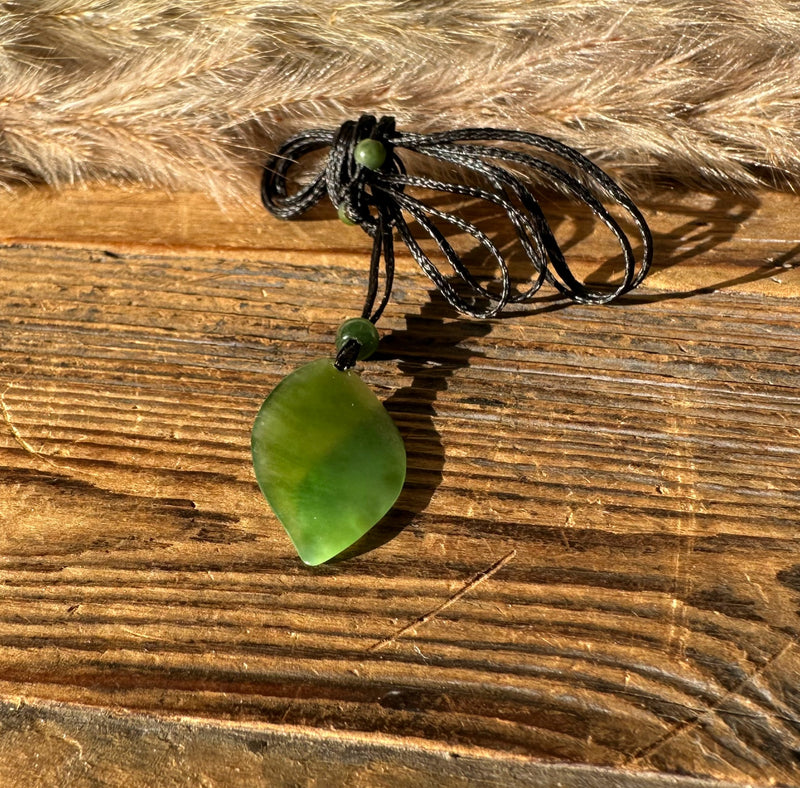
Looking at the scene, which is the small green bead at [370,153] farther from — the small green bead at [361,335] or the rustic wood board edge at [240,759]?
the rustic wood board edge at [240,759]

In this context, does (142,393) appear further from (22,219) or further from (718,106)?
(718,106)

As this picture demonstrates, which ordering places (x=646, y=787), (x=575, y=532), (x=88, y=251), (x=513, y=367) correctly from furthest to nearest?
(x=88, y=251) < (x=513, y=367) < (x=575, y=532) < (x=646, y=787)

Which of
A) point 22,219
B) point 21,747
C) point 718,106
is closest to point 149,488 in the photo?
point 21,747

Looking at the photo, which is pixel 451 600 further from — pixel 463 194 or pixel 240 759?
pixel 463 194

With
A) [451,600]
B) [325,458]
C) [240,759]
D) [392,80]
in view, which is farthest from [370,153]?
[240,759]

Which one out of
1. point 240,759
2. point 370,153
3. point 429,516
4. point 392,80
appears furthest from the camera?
point 392,80

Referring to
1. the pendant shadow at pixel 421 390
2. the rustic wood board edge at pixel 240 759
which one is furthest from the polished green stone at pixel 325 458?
the rustic wood board edge at pixel 240 759
